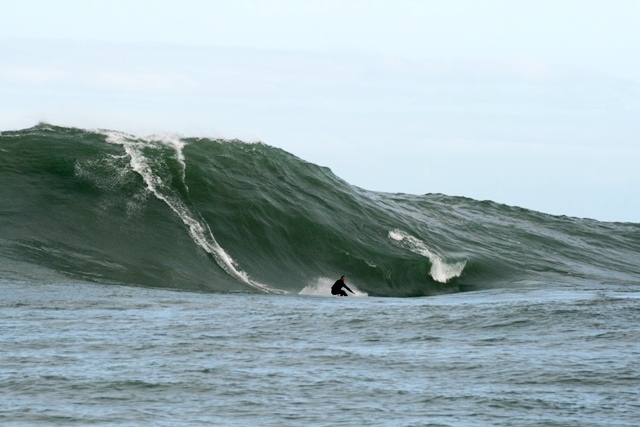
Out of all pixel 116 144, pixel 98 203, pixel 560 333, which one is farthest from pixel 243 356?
pixel 116 144

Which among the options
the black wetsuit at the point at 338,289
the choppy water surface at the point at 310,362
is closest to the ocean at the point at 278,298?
the choppy water surface at the point at 310,362

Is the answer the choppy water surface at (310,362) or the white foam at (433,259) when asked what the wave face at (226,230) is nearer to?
the white foam at (433,259)

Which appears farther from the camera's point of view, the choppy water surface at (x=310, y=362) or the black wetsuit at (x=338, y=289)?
the black wetsuit at (x=338, y=289)

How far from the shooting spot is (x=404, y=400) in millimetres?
10234

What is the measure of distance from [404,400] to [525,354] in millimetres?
2961

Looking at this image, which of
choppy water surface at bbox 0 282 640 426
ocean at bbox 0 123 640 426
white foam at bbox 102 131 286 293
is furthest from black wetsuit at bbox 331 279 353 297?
choppy water surface at bbox 0 282 640 426

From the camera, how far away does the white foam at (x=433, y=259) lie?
24.8m

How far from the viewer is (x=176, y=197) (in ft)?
81.7

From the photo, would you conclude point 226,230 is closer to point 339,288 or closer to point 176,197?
point 176,197

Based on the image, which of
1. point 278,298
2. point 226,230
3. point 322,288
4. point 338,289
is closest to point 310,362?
point 278,298

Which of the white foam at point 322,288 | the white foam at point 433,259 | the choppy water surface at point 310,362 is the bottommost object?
the choppy water surface at point 310,362

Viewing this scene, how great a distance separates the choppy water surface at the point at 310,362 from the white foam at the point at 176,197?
191 inches

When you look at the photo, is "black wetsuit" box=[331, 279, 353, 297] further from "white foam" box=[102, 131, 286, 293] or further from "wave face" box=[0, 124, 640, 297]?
"white foam" box=[102, 131, 286, 293]

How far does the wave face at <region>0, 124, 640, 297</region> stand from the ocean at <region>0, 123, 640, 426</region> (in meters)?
0.07
